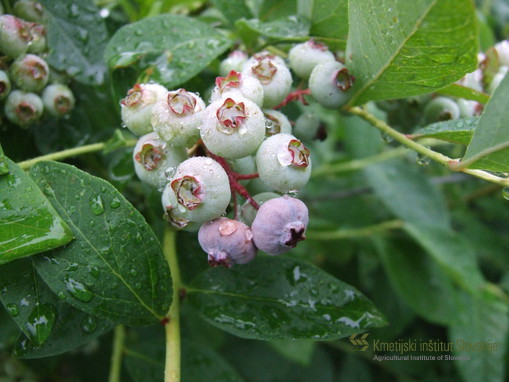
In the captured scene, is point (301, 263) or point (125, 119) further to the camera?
point (301, 263)

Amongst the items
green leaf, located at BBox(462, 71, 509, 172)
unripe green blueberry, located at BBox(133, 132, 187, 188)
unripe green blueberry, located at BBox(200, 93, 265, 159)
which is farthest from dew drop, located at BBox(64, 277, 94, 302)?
green leaf, located at BBox(462, 71, 509, 172)

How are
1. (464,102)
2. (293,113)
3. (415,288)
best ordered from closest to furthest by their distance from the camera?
(464,102)
(293,113)
(415,288)

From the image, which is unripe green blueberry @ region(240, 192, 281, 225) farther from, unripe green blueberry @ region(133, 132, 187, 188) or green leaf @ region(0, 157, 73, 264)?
green leaf @ region(0, 157, 73, 264)

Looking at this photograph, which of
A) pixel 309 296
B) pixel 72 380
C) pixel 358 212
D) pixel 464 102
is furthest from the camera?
pixel 358 212

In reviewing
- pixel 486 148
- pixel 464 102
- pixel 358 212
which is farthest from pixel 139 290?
pixel 358 212

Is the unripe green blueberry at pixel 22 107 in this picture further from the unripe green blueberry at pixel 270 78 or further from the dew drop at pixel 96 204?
the unripe green blueberry at pixel 270 78

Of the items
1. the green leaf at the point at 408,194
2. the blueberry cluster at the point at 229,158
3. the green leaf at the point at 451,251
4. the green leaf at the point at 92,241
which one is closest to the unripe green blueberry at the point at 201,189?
the blueberry cluster at the point at 229,158

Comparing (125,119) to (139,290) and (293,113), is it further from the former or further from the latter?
(293,113)

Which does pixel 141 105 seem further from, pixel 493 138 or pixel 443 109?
pixel 443 109
